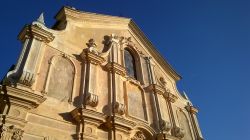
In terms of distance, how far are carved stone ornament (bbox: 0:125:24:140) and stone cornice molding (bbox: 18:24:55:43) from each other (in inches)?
161

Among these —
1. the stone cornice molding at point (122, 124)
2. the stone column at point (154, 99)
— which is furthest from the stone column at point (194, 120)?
the stone cornice molding at point (122, 124)

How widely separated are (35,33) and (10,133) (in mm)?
4378

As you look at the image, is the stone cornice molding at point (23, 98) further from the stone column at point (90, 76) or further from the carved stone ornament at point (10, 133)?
the stone column at point (90, 76)

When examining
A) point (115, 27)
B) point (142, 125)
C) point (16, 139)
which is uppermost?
point (115, 27)

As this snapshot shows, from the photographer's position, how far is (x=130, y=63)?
49.3 ft

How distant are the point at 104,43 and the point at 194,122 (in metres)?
8.10

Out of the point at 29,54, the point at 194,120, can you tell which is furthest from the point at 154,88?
the point at 29,54

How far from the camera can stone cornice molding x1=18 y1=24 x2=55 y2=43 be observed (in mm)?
9562

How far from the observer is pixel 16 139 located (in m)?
6.69

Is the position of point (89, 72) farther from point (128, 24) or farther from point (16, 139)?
point (128, 24)

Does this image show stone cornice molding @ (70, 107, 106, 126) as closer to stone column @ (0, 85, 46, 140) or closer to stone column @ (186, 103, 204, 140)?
stone column @ (0, 85, 46, 140)

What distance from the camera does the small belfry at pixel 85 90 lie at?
7637 millimetres

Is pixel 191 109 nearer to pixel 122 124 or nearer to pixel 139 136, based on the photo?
pixel 139 136

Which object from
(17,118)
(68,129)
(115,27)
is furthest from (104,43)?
(17,118)
